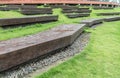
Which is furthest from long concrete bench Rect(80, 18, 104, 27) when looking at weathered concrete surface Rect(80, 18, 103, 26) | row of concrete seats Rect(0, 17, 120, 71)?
row of concrete seats Rect(0, 17, 120, 71)

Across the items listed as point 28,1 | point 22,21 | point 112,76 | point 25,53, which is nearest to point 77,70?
point 112,76

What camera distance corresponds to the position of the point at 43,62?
5926mm

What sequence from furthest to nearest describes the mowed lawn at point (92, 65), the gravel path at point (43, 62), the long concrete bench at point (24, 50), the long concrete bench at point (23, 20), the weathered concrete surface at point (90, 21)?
the weathered concrete surface at point (90, 21), the long concrete bench at point (23, 20), the mowed lawn at point (92, 65), the gravel path at point (43, 62), the long concrete bench at point (24, 50)

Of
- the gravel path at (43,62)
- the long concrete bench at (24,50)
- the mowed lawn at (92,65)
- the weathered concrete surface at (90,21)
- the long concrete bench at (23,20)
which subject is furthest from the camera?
the weathered concrete surface at (90,21)

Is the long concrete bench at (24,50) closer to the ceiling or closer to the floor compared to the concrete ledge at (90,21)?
closer to the ceiling

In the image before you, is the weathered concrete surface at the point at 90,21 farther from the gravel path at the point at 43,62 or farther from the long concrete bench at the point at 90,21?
the gravel path at the point at 43,62

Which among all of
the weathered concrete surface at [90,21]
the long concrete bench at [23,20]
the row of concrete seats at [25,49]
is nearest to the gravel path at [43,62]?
the row of concrete seats at [25,49]

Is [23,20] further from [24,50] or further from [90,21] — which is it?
[24,50]

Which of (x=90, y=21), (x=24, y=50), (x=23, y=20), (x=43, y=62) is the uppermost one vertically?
(x=24, y=50)

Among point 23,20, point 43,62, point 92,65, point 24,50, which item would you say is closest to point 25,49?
point 24,50

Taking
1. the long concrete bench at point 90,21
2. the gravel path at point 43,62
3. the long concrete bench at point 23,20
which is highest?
the long concrete bench at point 23,20

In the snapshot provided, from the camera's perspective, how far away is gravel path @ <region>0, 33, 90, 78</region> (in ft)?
16.5

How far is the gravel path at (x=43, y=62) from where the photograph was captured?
503 centimetres

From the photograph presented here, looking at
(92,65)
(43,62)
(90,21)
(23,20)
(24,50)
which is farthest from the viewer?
(90,21)
